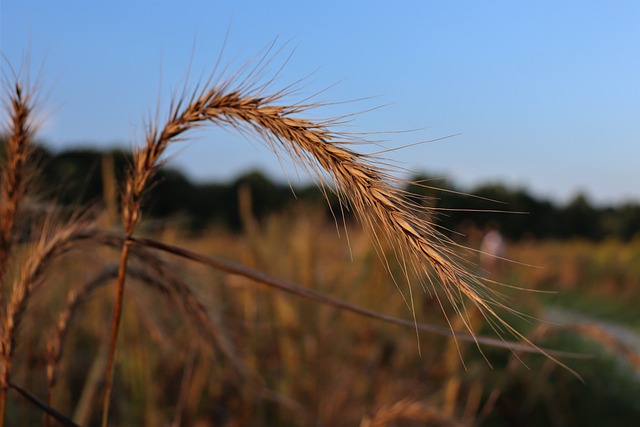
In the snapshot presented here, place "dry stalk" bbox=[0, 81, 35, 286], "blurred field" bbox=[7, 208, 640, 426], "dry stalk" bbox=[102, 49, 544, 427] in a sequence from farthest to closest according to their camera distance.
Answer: "blurred field" bbox=[7, 208, 640, 426] → "dry stalk" bbox=[0, 81, 35, 286] → "dry stalk" bbox=[102, 49, 544, 427]

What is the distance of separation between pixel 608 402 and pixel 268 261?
3.53 m

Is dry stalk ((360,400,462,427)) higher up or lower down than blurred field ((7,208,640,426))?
higher up

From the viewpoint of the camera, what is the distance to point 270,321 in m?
4.43

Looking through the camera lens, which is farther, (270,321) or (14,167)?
(270,321)

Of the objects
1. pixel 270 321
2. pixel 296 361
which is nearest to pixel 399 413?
pixel 296 361

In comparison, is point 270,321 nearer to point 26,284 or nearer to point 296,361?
point 296,361

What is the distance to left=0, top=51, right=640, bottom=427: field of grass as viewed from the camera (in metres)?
0.95

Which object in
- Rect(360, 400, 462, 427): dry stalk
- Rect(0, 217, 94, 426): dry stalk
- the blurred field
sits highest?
Rect(0, 217, 94, 426): dry stalk

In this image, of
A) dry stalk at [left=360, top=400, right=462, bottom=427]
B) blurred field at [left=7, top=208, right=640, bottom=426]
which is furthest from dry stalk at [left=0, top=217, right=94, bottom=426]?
dry stalk at [left=360, top=400, right=462, bottom=427]

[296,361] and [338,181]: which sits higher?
[338,181]

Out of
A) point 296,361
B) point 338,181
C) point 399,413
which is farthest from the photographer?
point 296,361

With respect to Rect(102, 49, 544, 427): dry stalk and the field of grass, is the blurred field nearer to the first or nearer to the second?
the field of grass

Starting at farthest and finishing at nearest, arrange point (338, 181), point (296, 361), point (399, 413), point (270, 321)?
point (270, 321)
point (296, 361)
point (399, 413)
point (338, 181)

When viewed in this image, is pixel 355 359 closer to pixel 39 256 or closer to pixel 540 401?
pixel 540 401
